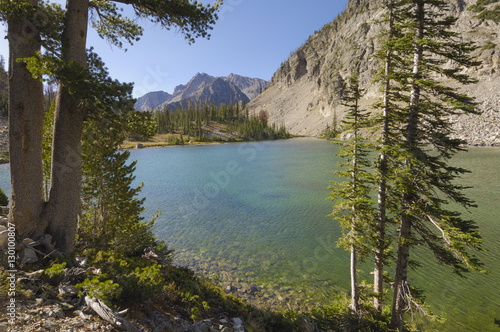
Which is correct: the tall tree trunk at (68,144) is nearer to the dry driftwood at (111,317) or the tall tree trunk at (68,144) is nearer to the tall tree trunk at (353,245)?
the dry driftwood at (111,317)

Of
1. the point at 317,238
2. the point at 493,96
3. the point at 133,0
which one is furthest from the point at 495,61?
the point at 133,0

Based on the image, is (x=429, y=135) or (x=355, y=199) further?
(x=355, y=199)

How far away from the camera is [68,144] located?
743 cm

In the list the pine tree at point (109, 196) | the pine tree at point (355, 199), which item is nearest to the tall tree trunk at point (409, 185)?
the pine tree at point (355, 199)

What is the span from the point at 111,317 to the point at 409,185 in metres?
10.9

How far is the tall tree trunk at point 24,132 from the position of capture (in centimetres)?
672

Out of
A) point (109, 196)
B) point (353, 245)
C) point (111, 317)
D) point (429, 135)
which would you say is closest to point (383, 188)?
point (353, 245)

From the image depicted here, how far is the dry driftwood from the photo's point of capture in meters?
4.84

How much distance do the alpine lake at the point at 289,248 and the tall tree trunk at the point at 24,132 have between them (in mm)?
10601

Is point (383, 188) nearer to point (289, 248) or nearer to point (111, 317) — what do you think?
point (289, 248)

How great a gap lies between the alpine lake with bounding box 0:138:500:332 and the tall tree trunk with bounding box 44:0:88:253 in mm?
9835

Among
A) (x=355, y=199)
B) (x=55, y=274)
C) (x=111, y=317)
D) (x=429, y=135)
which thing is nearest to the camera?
(x=111, y=317)

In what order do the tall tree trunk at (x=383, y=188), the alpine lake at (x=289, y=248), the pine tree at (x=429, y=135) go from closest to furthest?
the pine tree at (x=429, y=135) < the tall tree trunk at (x=383, y=188) < the alpine lake at (x=289, y=248)

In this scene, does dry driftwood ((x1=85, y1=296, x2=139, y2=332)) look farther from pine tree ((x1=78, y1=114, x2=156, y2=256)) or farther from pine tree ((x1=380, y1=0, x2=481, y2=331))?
pine tree ((x1=380, y1=0, x2=481, y2=331))
